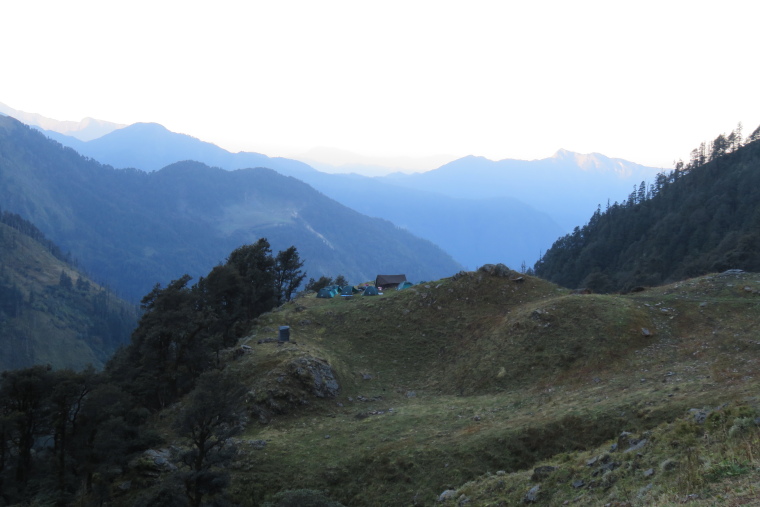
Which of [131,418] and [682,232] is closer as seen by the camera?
[131,418]

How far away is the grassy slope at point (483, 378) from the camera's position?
1780 centimetres

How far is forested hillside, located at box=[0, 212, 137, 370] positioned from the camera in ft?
463

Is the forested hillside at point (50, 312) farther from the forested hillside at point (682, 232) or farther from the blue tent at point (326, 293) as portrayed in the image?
the forested hillside at point (682, 232)

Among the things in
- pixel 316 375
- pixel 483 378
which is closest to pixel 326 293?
pixel 316 375

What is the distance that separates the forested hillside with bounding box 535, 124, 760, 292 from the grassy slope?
121 ft

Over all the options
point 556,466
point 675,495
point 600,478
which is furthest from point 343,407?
point 675,495

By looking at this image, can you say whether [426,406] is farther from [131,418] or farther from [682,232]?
[682,232]

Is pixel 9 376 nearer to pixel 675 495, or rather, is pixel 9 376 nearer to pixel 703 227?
pixel 675 495

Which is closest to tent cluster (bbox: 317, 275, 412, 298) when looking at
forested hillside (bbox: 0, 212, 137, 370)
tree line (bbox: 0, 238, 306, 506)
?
tree line (bbox: 0, 238, 306, 506)

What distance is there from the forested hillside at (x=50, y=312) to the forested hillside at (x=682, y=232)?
12925 centimetres

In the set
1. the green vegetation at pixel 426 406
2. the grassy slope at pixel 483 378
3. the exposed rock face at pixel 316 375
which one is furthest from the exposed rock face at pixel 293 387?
the grassy slope at pixel 483 378

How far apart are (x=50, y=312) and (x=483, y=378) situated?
6938 inches

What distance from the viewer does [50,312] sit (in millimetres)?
157250

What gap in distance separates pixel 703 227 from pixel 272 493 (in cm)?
9335
